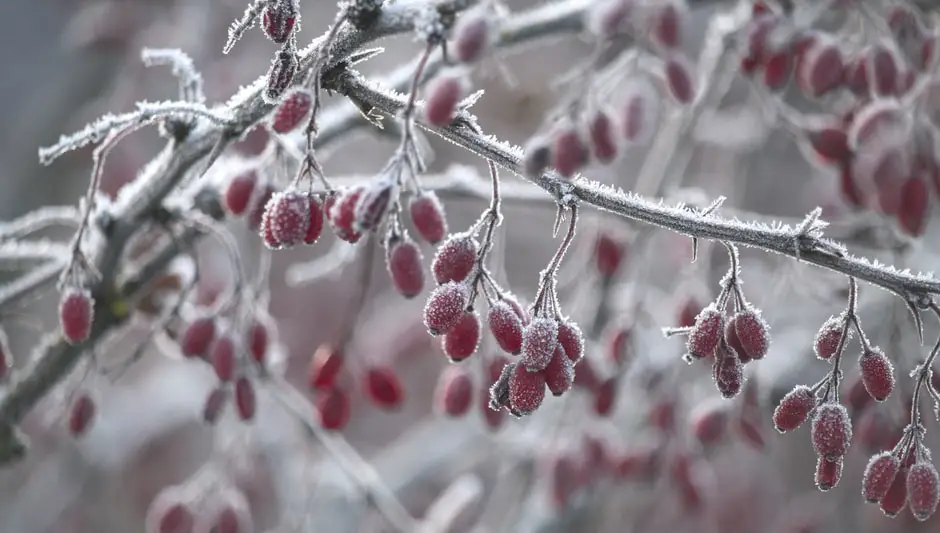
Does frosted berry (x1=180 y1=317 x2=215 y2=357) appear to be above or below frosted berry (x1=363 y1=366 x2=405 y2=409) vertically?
above

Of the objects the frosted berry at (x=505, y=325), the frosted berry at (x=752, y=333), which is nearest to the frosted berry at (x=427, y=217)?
the frosted berry at (x=505, y=325)

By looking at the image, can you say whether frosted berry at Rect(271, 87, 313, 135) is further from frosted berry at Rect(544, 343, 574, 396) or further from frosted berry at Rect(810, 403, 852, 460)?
frosted berry at Rect(810, 403, 852, 460)

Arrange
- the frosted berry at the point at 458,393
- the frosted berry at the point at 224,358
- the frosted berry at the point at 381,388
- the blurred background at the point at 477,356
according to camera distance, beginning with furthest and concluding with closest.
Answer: the blurred background at the point at 477,356, the frosted berry at the point at 381,388, the frosted berry at the point at 458,393, the frosted berry at the point at 224,358

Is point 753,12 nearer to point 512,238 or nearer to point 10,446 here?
point 10,446

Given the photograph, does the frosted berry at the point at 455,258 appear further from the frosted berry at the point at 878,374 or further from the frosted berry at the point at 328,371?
the frosted berry at the point at 328,371

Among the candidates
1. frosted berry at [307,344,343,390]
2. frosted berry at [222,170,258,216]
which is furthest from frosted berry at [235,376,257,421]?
frosted berry at [222,170,258,216]

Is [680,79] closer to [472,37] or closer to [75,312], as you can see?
[472,37]

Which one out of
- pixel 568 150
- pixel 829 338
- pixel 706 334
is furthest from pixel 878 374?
pixel 568 150
